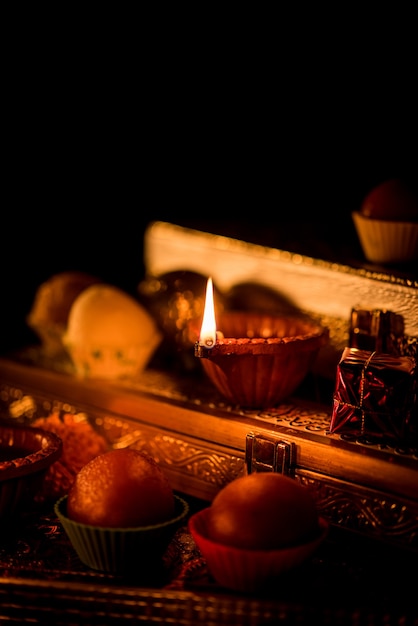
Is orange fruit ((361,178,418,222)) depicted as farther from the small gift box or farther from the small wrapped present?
the small gift box

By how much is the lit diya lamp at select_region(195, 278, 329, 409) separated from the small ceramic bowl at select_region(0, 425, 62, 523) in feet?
0.91

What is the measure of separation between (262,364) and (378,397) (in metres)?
0.21

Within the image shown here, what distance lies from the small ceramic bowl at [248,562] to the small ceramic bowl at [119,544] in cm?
6

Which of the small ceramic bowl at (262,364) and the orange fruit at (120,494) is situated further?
the small ceramic bowl at (262,364)

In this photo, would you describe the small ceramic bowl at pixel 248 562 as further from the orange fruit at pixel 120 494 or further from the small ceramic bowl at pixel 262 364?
the small ceramic bowl at pixel 262 364

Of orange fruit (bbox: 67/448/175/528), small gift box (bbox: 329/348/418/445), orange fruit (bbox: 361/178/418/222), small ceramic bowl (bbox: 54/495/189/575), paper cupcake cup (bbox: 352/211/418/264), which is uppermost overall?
orange fruit (bbox: 361/178/418/222)

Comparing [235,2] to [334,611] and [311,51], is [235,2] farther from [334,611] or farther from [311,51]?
[334,611]

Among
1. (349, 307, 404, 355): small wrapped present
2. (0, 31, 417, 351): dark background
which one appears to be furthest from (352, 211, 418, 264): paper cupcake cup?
(0, 31, 417, 351): dark background

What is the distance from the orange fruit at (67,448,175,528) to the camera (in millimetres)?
1237

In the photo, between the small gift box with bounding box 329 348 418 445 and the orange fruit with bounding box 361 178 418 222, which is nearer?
the small gift box with bounding box 329 348 418 445

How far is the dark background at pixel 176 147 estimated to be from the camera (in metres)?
2.41

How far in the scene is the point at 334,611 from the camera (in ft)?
3.79

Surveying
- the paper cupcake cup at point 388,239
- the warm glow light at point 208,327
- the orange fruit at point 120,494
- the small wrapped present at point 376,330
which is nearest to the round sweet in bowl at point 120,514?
the orange fruit at point 120,494

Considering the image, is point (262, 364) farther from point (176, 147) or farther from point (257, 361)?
point (176, 147)
